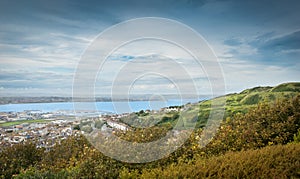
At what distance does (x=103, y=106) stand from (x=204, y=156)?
2.62 metres

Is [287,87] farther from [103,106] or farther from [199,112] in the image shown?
[103,106]

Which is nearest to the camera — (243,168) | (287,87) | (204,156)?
(243,168)

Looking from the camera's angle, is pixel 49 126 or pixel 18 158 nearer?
pixel 18 158

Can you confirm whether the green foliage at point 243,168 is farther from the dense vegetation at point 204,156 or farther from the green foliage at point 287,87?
the green foliage at point 287,87

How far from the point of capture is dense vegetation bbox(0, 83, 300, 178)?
13.6 ft

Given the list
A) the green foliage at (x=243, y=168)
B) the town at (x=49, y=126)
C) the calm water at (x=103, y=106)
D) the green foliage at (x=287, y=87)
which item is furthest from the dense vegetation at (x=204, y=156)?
the green foliage at (x=287, y=87)

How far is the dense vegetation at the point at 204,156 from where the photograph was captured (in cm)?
414

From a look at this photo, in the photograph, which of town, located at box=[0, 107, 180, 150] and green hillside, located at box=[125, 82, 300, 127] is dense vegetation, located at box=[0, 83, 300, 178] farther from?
town, located at box=[0, 107, 180, 150]

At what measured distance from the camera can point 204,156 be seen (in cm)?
555

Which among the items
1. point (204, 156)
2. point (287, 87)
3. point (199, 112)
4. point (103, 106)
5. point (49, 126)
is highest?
point (287, 87)

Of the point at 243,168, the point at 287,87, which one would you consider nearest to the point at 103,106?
the point at 243,168

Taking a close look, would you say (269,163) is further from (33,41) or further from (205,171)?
(33,41)

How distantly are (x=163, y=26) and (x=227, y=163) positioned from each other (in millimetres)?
3778

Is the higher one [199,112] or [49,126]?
[199,112]
